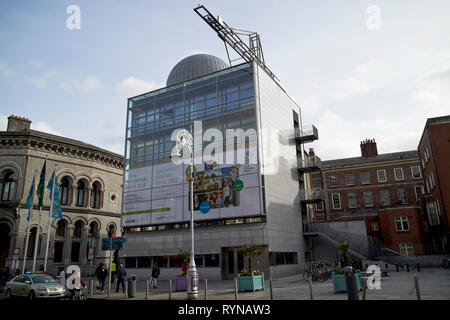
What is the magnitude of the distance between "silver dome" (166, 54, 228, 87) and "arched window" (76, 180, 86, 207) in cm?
1786

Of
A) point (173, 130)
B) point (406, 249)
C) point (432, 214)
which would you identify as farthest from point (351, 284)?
point (432, 214)

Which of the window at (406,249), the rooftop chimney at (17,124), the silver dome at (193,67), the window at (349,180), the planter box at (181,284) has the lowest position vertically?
the planter box at (181,284)

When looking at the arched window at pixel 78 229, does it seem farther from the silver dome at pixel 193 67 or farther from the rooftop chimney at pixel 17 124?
the silver dome at pixel 193 67

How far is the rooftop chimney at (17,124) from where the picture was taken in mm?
40444

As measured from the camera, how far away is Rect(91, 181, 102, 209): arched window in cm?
4491

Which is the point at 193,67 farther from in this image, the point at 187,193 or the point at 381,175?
the point at 381,175

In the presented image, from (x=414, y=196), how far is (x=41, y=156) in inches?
2111

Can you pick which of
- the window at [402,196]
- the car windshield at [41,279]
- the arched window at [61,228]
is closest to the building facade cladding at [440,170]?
the window at [402,196]

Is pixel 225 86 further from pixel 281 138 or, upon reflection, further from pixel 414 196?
pixel 414 196

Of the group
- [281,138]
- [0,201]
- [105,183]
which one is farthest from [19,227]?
[281,138]

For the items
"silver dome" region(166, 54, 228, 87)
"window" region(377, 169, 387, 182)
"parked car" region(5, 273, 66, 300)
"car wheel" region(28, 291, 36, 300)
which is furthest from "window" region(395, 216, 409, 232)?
"car wheel" region(28, 291, 36, 300)

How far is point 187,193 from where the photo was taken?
3328 centimetres

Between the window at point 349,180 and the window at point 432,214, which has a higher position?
the window at point 349,180

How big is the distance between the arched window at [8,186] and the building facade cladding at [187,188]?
1309cm
